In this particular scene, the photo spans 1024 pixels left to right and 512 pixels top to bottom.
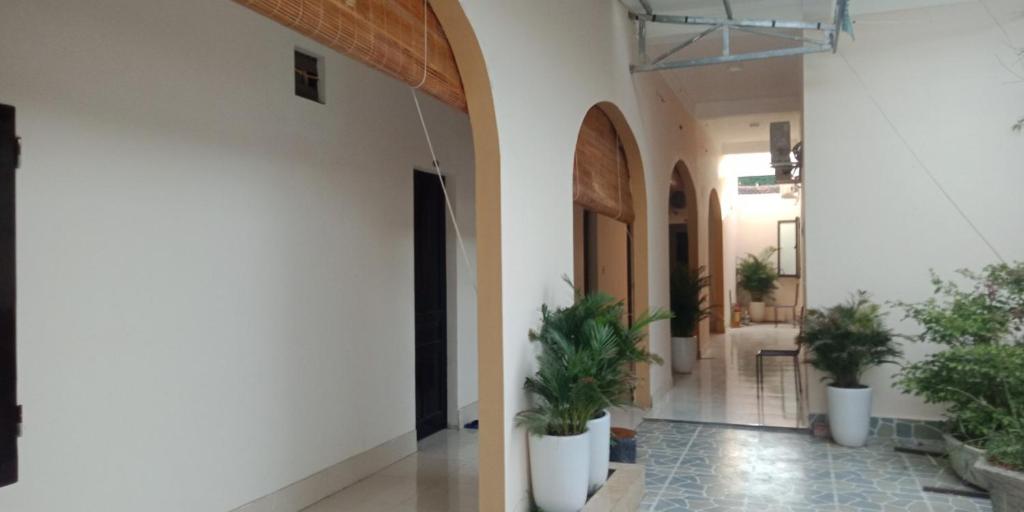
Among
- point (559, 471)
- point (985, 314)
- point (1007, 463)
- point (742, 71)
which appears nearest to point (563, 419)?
point (559, 471)

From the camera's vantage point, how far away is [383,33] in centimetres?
286

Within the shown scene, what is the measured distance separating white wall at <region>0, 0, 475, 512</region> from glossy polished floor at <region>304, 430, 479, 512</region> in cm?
27

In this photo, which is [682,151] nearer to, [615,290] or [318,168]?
[615,290]

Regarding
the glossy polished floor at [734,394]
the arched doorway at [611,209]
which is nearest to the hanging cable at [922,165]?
the arched doorway at [611,209]

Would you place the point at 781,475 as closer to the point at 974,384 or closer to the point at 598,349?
the point at 974,384

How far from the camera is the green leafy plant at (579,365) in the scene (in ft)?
12.2

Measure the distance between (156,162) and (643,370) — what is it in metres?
4.88

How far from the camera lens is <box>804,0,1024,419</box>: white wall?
5.86 m

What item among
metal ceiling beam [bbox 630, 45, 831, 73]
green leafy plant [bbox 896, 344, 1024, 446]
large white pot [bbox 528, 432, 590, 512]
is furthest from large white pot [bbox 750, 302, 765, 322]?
large white pot [bbox 528, 432, 590, 512]

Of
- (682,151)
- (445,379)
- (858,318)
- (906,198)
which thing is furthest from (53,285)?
(682,151)

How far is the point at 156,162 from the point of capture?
338 centimetres

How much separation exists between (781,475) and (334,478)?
3.18 meters

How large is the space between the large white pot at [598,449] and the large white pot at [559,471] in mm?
375

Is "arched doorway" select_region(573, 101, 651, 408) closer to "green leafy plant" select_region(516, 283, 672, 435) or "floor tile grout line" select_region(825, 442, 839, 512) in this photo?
"green leafy plant" select_region(516, 283, 672, 435)
